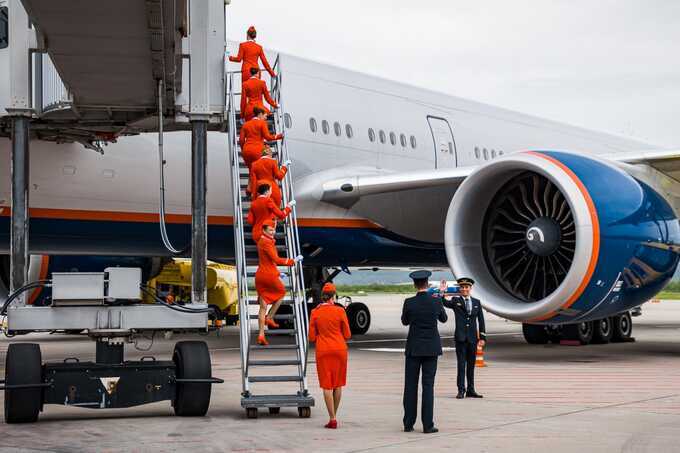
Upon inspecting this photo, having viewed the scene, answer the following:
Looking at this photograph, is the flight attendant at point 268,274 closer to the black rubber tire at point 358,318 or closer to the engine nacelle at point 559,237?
the engine nacelle at point 559,237

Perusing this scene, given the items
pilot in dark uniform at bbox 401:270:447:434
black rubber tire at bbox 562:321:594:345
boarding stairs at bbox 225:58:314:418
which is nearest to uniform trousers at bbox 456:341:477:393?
boarding stairs at bbox 225:58:314:418

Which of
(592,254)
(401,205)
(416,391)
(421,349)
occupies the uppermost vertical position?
(401,205)

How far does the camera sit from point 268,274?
10.4 metres

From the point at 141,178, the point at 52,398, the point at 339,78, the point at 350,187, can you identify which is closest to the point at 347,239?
the point at 350,187

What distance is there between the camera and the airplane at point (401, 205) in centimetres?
1257

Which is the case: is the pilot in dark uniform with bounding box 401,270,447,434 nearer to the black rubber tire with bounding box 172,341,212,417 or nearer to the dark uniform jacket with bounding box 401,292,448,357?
the dark uniform jacket with bounding box 401,292,448,357

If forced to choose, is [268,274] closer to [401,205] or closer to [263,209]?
[263,209]

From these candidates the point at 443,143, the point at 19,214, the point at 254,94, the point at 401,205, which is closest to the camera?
the point at 19,214

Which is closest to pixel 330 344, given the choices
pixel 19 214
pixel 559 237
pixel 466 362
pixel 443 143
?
pixel 466 362

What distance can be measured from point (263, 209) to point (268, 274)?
685mm

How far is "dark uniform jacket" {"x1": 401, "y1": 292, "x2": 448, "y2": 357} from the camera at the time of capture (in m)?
8.11

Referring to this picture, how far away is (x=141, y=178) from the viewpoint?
1302 cm

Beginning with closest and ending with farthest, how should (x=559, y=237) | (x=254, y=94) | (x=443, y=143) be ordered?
(x=254, y=94)
(x=559, y=237)
(x=443, y=143)

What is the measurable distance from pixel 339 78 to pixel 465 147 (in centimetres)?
317
